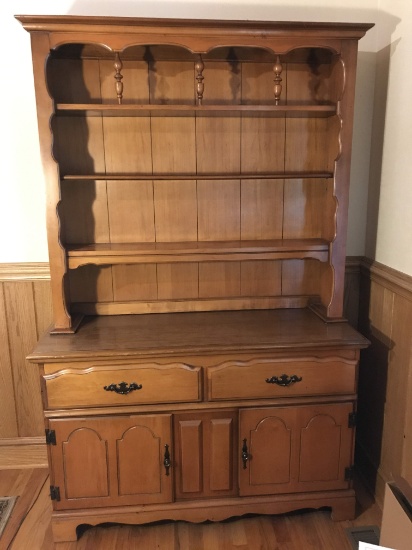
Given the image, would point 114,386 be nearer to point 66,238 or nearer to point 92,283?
point 92,283

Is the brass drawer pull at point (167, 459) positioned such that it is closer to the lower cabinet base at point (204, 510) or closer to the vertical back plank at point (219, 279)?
the lower cabinet base at point (204, 510)

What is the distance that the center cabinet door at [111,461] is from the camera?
1.80m

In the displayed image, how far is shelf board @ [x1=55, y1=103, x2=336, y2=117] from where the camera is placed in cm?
178

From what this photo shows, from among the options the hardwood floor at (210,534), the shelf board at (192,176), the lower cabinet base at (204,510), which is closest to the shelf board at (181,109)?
the shelf board at (192,176)

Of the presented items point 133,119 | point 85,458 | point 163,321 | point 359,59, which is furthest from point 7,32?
point 85,458

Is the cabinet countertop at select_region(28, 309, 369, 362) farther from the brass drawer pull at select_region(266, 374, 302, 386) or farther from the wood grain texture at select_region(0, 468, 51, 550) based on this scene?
the wood grain texture at select_region(0, 468, 51, 550)

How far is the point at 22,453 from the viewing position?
7.73ft

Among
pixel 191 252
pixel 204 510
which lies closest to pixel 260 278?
pixel 191 252

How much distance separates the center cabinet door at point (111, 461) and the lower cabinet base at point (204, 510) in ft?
0.12

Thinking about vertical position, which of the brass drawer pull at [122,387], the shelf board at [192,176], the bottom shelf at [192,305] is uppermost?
the shelf board at [192,176]

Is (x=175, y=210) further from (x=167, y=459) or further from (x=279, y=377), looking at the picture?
(x=167, y=459)

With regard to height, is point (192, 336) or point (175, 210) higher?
point (175, 210)

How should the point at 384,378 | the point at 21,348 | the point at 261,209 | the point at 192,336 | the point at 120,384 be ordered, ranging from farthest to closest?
the point at 21,348 < the point at 261,209 < the point at 384,378 < the point at 192,336 < the point at 120,384

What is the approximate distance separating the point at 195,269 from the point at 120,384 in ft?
2.25
